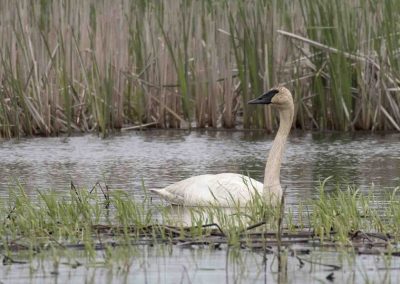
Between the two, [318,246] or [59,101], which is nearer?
[318,246]

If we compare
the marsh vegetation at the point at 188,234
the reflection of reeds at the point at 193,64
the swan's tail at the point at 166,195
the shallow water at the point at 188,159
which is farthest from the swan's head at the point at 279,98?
the reflection of reeds at the point at 193,64

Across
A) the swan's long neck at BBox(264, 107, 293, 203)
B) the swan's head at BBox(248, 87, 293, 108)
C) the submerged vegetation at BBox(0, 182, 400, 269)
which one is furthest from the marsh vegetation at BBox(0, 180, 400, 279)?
the swan's head at BBox(248, 87, 293, 108)

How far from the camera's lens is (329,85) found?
16.4 meters

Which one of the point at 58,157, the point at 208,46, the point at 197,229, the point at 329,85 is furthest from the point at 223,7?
the point at 197,229

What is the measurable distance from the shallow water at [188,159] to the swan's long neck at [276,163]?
0.37 meters

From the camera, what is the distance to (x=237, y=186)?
10.1 metres

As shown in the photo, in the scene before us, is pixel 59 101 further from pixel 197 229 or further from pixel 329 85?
pixel 197 229

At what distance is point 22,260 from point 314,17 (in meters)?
9.67

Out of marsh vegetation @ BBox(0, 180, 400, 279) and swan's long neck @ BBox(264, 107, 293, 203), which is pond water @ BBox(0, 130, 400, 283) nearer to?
marsh vegetation @ BBox(0, 180, 400, 279)

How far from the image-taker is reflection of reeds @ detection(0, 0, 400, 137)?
15.9m

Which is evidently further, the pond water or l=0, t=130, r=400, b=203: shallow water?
l=0, t=130, r=400, b=203: shallow water

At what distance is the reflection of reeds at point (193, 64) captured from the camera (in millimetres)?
15898

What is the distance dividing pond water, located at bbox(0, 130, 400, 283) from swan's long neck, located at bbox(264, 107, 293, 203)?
320 mm

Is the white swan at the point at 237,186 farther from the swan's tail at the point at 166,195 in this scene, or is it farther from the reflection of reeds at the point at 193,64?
the reflection of reeds at the point at 193,64
